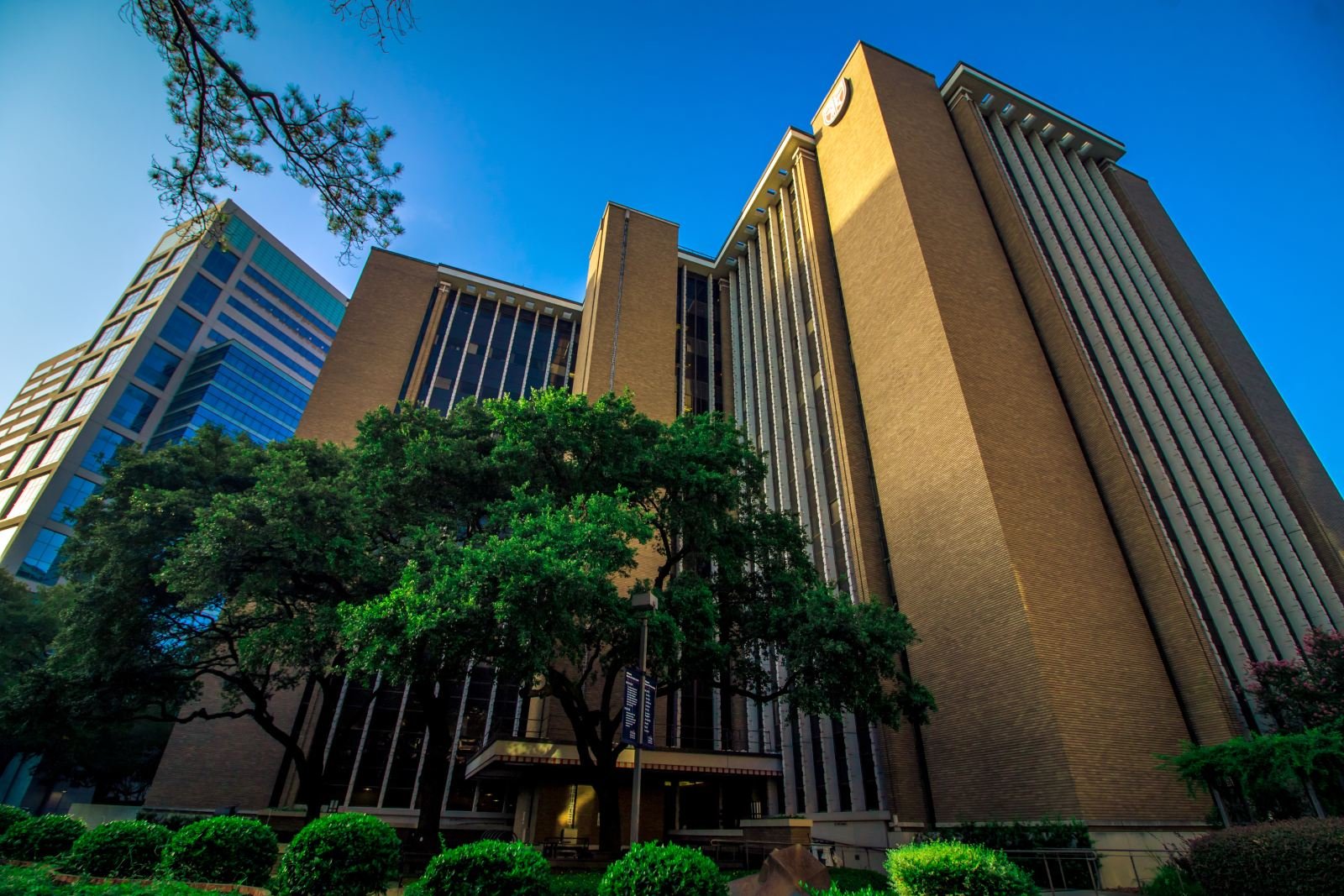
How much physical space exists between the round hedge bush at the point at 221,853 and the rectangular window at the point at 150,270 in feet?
288

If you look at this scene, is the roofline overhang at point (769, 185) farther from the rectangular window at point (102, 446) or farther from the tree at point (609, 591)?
the rectangular window at point (102, 446)

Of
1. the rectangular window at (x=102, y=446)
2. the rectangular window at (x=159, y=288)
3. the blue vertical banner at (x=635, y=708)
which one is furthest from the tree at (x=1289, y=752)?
the rectangular window at (x=159, y=288)

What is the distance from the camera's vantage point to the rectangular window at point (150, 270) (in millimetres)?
76000

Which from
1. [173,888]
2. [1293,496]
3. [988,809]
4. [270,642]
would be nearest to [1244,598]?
[1293,496]

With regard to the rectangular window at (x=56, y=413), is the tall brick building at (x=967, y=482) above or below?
below

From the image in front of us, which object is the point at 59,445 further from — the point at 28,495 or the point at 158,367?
the point at 158,367

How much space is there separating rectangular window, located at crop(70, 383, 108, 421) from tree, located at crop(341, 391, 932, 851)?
65.2 m

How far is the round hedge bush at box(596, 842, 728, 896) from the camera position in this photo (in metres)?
7.73

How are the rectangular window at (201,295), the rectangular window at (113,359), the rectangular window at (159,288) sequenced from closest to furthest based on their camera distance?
1. the rectangular window at (113,359)
2. the rectangular window at (159,288)
3. the rectangular window at (201,295)

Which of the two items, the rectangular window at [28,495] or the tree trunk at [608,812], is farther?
the rectangular window at [28,495]

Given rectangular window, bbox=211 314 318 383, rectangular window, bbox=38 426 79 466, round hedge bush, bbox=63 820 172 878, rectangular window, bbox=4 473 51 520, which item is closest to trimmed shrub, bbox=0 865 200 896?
round hedge bush, bbox=63 820 172 878

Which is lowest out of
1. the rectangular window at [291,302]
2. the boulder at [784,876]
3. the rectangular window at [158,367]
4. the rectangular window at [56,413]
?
the boulder at [784,876]

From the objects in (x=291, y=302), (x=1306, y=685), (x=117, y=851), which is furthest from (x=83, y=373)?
(x=1306, y=685)

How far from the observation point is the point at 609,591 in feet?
48.9
